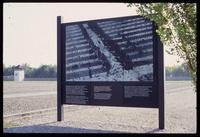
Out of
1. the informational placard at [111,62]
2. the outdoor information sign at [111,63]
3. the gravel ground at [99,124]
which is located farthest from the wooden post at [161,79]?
the gravel ground at [99,124]

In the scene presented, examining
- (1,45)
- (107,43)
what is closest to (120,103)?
(107,43)

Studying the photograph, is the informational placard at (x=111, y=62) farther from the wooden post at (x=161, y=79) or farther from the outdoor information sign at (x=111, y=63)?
the wooden post at (x=161, y=79)

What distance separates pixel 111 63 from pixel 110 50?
43 cm

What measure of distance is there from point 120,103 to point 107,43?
6.74ft

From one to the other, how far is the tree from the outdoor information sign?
232cm

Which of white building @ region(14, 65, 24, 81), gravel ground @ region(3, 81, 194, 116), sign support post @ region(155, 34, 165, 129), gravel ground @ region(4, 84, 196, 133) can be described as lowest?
gravel ground @ region(4, 84, 196, 133)

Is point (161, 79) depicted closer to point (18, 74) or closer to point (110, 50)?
point (110, 50)

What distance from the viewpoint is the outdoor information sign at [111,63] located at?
11.5 metres

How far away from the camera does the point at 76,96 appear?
13.0 m

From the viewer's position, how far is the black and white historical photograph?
1174 cm

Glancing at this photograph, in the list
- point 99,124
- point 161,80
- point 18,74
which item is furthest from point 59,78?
point 18,74

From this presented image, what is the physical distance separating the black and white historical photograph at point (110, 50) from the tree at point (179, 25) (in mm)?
2585

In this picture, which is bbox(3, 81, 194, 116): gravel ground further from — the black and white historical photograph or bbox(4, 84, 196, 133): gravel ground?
the black and white historical photograph

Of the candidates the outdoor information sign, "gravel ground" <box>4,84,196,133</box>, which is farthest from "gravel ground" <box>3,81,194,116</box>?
the outdoor information sign
